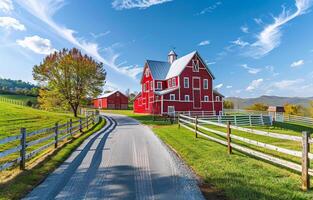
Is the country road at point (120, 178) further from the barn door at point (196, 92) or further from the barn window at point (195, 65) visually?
the barn window at point (195, 65)

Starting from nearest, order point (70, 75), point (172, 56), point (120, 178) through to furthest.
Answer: point (120, 178)
point (70, 75)
point (172, 56)

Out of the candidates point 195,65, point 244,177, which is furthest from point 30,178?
point 195,65

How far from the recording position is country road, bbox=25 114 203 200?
558cm

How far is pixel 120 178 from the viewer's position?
6.75m

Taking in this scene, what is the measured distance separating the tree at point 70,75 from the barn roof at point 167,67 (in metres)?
13.3

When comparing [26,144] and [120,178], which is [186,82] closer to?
[26,144]

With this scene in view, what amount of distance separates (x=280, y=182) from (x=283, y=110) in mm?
73768

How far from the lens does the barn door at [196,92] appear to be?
41688 millimetres

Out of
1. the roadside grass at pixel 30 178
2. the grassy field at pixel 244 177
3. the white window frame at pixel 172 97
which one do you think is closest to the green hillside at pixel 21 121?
the roadside grass at pixel 30 178

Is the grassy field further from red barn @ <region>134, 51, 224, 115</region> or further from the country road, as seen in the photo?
red barn @ <region>134, 51, 224, 115</region>

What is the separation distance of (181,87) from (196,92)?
3110 mm

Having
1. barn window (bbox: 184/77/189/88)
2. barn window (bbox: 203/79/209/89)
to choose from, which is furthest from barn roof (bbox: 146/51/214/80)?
barn window (bbox: 203/79/209/89)

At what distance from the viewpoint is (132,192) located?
5.70 metres

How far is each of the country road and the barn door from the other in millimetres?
32152
